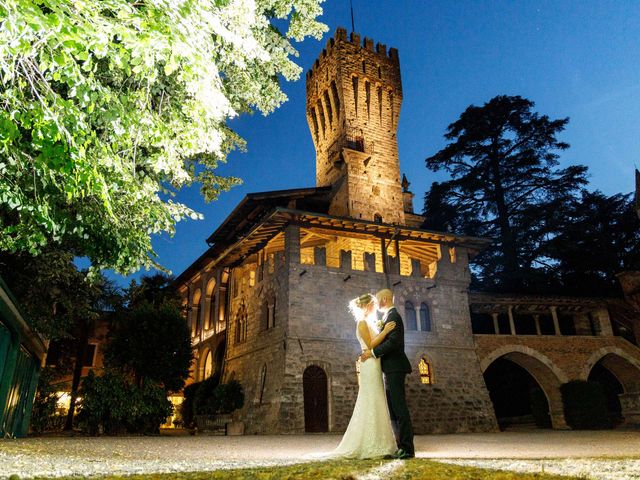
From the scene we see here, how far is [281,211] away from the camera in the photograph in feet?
58.5

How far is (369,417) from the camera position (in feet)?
15.8

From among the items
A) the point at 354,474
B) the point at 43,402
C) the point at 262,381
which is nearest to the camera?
the point at 354,474

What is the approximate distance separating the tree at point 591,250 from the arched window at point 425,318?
498 inches

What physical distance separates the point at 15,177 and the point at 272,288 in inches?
530

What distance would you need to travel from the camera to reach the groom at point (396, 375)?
471cm

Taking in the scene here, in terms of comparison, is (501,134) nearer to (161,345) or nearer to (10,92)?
(161,345)

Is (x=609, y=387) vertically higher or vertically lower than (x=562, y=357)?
lower

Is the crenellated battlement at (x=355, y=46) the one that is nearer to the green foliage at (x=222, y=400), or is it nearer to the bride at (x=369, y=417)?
the green foliage at (x=222, y=400)

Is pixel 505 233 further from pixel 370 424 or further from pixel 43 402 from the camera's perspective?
pixel 370 424

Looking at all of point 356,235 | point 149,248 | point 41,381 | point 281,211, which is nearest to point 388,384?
point 149,248

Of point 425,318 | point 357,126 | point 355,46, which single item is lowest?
point 425,318

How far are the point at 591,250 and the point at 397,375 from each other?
28.3 metres

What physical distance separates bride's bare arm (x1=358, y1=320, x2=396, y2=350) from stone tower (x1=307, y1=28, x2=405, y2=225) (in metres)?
17.2

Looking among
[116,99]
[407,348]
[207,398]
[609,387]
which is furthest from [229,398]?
[609,387]
